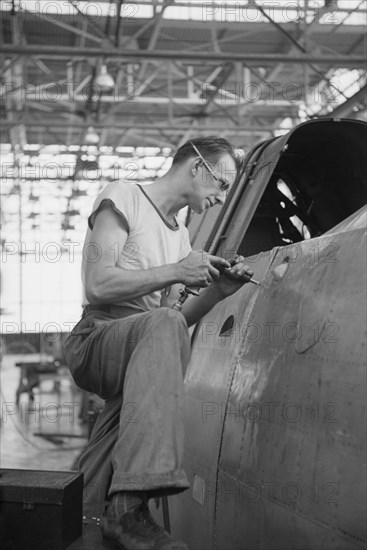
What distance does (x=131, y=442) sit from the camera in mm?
2416

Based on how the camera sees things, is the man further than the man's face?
No

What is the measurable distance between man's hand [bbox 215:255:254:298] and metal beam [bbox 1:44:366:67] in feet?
29.5

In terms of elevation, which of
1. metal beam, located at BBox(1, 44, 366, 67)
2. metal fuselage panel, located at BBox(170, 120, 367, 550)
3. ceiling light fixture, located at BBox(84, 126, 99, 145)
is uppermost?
metal beam, located at BBox(1, 44, 366, 67)

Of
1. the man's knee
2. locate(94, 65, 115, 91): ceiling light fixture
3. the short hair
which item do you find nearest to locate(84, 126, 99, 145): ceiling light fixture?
locate(94, 65, 115, 91): ceiling light fixture

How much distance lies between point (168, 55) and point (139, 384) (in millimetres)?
10045

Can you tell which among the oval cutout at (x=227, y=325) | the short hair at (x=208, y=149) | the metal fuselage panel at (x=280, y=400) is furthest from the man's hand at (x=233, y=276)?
the short hair at (x=208, y=149)

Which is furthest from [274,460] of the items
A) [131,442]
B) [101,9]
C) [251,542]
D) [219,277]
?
[101,9]

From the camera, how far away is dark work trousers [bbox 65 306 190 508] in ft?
7.76

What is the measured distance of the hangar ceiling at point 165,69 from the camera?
12.0m

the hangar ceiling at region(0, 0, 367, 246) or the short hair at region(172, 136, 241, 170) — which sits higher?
the hangar ceiling at region(0, 0, 367, 246)

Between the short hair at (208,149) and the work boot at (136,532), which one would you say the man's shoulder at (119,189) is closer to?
the short hair at (208,149)

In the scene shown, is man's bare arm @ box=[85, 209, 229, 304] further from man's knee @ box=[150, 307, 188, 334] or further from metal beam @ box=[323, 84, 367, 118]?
metal beam @ box=[323, 84, 367, 118]

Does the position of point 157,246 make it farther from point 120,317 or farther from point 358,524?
point 358,524

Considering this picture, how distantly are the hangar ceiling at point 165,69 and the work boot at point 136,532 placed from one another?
6.04 m
